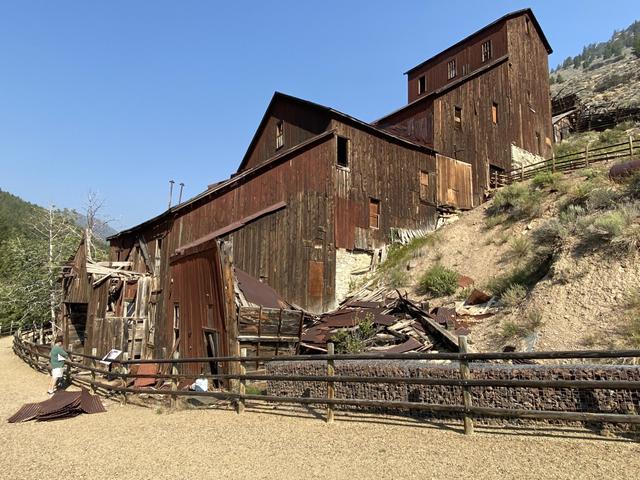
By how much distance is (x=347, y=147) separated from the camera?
64.6ft

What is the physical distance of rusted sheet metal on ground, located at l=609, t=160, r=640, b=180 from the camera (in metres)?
14.5

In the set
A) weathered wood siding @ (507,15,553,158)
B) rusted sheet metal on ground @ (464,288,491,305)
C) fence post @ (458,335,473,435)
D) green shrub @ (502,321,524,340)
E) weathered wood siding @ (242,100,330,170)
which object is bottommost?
fence post @ (458,335,473,435)

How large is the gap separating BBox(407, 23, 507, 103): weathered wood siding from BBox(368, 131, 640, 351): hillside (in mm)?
12169

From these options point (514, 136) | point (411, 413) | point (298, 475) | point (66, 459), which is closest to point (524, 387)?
point (411, 413)

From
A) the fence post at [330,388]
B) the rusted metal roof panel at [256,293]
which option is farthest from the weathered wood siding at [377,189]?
the fence post at [330,388]

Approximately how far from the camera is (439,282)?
51.0 feet

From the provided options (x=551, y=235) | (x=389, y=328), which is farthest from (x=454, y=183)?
(x=389, y=328)

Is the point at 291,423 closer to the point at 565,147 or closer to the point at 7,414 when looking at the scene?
the point at 7,414

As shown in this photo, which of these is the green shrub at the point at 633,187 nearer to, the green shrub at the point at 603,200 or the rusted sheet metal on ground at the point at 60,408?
A: the green shrub at the point at 603,200

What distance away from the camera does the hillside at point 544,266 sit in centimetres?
946

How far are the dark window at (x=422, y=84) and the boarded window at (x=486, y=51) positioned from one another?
4.62m

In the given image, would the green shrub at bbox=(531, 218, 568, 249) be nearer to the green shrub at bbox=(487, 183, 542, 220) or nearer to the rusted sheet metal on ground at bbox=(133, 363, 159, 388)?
the green shrub at bbox=(487, 183, 542, 220)

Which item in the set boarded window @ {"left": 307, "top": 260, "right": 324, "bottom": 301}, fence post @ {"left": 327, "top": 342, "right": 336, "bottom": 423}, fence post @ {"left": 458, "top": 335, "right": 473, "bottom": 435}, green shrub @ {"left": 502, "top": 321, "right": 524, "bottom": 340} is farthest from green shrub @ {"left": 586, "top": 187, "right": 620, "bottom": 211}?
fence post @ {"left": 327, "top": 342, "right": 336, "bottom": 423}

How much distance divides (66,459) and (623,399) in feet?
25.8
